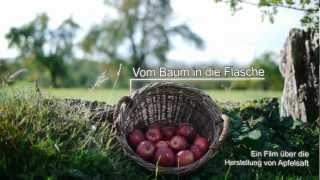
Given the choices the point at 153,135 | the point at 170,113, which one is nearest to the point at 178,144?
the point at 153,135

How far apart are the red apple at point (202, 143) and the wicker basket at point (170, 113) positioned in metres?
0.04

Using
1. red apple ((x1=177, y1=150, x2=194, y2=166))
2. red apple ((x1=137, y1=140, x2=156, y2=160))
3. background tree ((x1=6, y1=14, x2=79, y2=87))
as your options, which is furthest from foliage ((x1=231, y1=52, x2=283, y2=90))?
background tree ((x1=6, y1=14, x2=79, y2=87))

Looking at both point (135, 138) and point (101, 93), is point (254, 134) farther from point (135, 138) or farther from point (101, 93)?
point (101, 93)

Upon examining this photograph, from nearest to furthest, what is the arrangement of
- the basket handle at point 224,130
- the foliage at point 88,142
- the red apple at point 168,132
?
the foliage at point 88,142 < the basket handle at point 224,130 < the red apple at point 168,132

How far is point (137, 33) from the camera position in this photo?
4.01 meters

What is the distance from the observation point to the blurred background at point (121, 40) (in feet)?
13.0

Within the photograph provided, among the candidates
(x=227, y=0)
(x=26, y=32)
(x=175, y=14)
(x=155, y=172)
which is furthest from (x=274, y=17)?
(x=26, y=32)

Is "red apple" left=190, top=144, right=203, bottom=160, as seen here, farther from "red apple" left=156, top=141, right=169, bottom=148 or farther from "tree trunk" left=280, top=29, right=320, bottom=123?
A: "tree trunk" left=280, top=29, right=320, bottom=123

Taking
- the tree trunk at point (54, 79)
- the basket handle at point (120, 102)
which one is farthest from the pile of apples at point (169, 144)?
the tree trunk at point (54, 79)

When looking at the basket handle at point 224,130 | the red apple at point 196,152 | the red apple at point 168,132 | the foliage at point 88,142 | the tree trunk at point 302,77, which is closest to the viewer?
the foliage at point 88,142

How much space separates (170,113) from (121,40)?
0.50m

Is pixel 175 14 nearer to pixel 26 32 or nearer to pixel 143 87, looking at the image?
pixel 143 87

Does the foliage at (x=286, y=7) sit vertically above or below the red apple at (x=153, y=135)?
above

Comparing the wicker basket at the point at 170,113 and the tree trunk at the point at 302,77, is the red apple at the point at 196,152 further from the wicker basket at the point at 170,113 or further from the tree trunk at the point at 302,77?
the tree trunk at the point at 302,77
